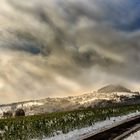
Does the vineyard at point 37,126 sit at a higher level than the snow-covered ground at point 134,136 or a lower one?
higher

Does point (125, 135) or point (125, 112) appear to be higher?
point (125, 112)

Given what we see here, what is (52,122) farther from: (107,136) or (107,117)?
(107,117)

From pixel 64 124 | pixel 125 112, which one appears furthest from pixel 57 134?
pixel 125 112

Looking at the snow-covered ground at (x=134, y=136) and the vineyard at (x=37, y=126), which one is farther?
→ the vineyard at (x=37, y=126)

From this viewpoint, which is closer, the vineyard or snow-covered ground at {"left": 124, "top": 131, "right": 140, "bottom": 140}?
snow-covered ground at {"left": 124, "top": 131, "right": 140, "bottom": 140}

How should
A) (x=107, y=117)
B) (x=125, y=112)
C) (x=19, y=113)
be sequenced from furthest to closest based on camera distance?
1. (x=19, y=113)
2. (x=125, y=112)
3. (x=107, y=117)

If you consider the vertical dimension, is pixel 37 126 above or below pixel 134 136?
above

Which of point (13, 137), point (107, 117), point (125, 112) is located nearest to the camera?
point (13, 137)

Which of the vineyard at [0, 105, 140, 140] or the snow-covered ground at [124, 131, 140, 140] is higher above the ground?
the vineyard at [0, 105, 140, 140]

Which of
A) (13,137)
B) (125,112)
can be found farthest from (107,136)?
(125,112)

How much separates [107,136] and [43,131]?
13.6 m

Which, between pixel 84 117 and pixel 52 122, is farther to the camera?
pixel 84 117

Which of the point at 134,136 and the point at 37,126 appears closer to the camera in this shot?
the point at 134,136

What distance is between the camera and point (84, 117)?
78562 mm
